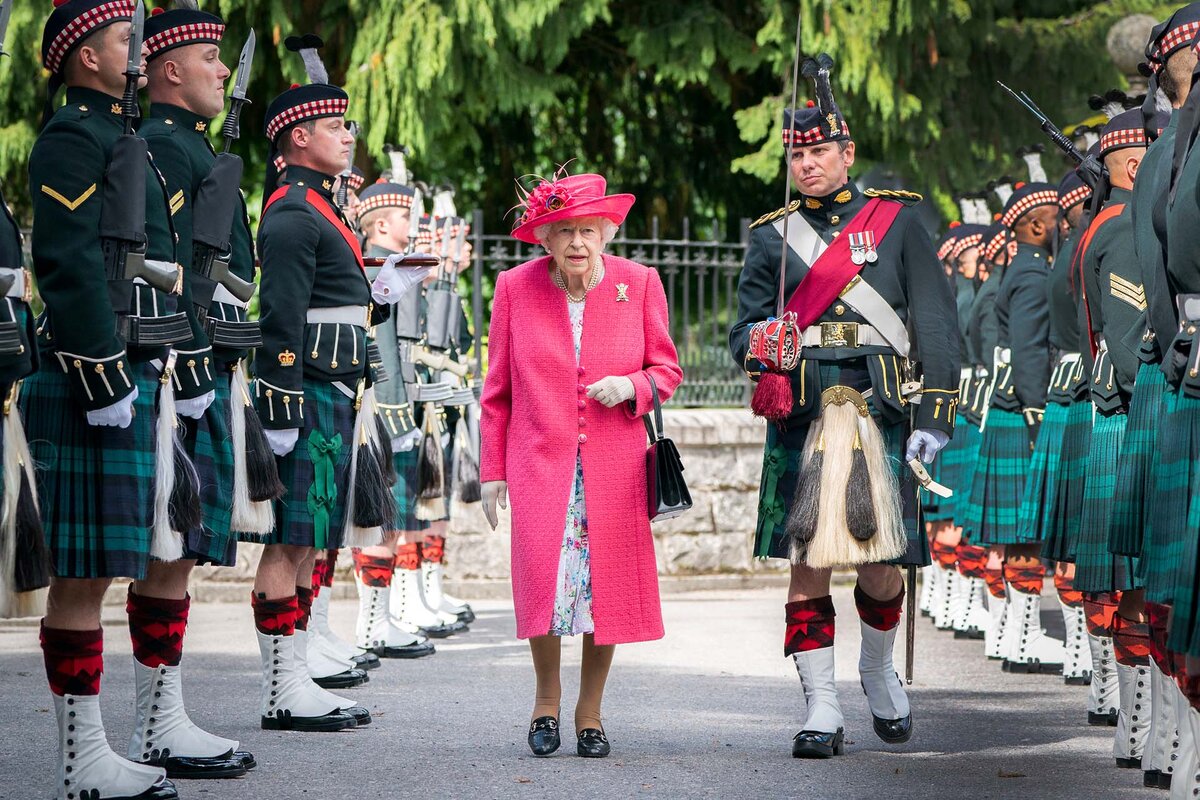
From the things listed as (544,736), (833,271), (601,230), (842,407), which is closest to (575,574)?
(544,736)

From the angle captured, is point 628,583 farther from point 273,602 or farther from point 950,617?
point 950,617

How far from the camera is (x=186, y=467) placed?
532 cm

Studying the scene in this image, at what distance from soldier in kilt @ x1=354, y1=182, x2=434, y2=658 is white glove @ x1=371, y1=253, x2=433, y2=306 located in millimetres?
1958

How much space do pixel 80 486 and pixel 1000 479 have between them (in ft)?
19.1

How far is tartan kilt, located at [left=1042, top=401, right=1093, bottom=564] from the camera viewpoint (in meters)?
6.49

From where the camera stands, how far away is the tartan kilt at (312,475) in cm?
665

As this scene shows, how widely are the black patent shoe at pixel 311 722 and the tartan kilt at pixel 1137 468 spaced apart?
3.12m

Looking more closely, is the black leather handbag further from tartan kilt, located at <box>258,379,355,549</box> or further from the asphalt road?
tartan kilt, located at <box>258,379,355,549</box>

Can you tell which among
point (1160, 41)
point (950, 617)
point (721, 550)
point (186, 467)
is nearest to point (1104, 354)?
point (1160, 41)

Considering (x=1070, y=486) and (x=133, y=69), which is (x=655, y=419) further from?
(x=133, y=69)

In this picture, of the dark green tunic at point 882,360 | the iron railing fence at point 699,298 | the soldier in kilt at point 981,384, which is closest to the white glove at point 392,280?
the dark green tunic at point 882,360

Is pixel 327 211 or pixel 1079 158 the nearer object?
pixel 327 211

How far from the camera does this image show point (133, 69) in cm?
504

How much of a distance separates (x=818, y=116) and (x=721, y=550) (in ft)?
23.2
